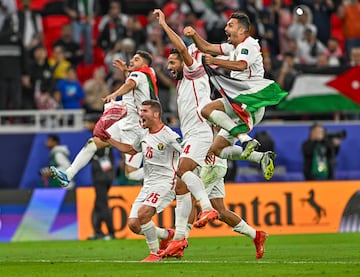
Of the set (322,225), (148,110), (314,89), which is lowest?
(322,225)

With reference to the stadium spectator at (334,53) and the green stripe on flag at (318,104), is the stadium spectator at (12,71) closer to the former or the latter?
the green stripe on flag at (318,104)

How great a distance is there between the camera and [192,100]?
18.5 meters

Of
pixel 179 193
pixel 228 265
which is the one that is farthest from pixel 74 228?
pixel 228 265

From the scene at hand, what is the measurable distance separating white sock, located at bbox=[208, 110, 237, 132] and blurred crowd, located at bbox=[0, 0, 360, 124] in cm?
1045

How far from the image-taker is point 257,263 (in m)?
17.2

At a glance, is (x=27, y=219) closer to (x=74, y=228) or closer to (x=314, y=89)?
(x=74, y=228)

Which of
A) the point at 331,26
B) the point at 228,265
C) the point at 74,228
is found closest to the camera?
the point at 228,265

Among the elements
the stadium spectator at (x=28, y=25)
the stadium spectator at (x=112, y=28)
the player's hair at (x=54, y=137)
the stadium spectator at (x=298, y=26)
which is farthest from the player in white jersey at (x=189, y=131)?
the stadium spectator at (x=298, y=26)

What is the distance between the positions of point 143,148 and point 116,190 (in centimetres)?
869

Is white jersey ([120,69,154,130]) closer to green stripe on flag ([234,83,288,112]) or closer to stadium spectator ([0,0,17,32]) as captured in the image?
green stripe on flag ([234,83,288,112])

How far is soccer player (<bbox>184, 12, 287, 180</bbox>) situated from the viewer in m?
17.9

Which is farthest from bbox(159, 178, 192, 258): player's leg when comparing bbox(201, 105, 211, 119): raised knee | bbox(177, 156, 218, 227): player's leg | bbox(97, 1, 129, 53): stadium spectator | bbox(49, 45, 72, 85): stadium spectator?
bbox(97, 1, 129, 53): stadium spectator

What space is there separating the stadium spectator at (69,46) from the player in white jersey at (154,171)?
1262cm

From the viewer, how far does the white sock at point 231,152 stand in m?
18.1
